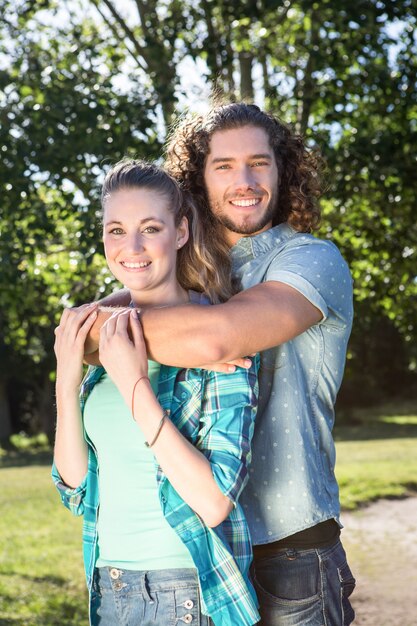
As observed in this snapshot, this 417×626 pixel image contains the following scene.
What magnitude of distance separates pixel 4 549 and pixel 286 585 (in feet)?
31.0

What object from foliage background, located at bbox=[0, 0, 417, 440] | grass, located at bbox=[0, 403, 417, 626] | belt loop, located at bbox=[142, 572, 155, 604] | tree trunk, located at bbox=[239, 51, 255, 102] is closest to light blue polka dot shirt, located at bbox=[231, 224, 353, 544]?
belt loop, located at bbox=[142, 572, 155, 604]

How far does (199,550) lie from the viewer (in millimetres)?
2201

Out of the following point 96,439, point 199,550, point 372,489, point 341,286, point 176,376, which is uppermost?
point 341,286

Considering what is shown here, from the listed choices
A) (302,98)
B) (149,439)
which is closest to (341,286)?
(149,439)

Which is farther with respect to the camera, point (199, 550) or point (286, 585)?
point (286, 585)

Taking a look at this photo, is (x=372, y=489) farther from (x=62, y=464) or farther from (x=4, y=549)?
(x=62, y=464)

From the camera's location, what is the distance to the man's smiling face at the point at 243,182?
2.71m

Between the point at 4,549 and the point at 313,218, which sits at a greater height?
the point at 313,218

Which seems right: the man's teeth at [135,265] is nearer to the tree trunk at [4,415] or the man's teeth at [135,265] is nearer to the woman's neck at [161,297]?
the woman's neck at [161,297]

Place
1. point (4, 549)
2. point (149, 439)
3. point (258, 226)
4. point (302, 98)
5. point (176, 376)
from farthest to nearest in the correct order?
1. point (4, 549)
2. point (302, 98)
3. point (258, 226)
4. point (176, 376)
5. point (149, 439)

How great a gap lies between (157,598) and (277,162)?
4.29 feet

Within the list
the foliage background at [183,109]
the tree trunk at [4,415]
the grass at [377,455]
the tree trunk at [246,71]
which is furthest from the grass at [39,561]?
the tree trunk at [4,415]

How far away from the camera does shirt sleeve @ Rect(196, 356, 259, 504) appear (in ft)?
7.15

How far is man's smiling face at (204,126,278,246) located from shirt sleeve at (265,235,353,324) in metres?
0.18
